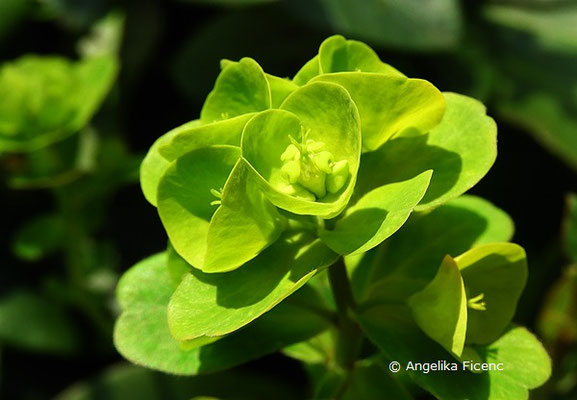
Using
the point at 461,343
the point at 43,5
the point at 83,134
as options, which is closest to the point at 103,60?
the point at 83,134

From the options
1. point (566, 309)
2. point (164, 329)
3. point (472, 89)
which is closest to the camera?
point (164, 329)

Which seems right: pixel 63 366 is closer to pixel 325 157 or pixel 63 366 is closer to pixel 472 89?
pixel 472 89

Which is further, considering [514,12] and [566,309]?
[514,12]

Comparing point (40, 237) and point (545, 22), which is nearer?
point (40, 237)

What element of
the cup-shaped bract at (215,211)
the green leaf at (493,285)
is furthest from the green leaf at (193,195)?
the green leaf at (493,285)

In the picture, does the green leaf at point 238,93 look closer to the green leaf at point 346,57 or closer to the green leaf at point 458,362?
the green leaf at point 346,57

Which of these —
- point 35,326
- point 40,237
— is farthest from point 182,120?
point 35,326
